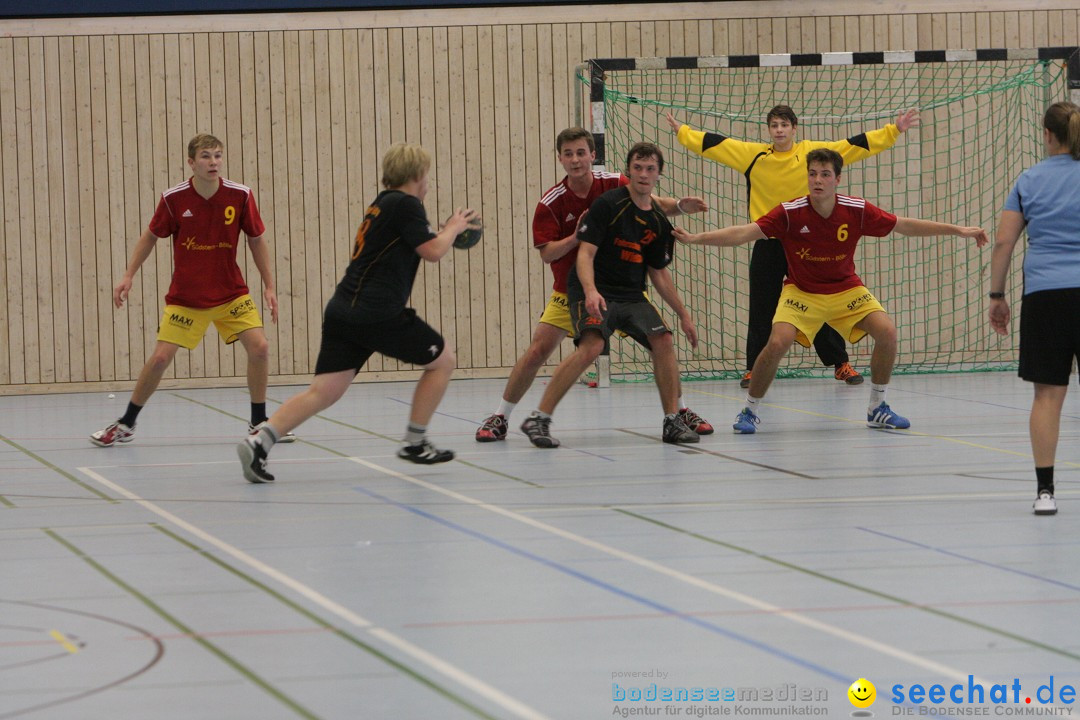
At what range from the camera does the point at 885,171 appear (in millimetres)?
13766

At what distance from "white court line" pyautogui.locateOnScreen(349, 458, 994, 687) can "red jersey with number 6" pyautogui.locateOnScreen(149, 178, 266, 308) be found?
2.65m

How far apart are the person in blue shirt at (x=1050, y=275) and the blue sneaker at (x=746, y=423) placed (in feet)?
9.83

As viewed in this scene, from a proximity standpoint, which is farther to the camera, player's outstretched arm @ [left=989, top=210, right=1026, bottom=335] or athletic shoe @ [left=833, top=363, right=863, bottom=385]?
athletic shoe @ [left=833, top=363, right=863, bottom=385]

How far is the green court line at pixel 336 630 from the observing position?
335 cm

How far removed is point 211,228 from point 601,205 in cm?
234

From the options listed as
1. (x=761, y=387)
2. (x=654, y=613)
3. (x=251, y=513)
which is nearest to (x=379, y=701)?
(x=654, y=613)

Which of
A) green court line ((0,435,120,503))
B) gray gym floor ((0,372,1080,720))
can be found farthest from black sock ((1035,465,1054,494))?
green court line ((0,435,120,503))

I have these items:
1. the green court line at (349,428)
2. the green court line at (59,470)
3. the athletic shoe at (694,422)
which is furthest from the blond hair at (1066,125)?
the green court line at (59,470)

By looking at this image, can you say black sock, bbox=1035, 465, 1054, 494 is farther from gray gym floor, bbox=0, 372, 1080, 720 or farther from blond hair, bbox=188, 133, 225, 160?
blond hair, bbox=188, 133, 225, 160

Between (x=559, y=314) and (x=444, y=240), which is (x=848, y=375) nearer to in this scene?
(x=559, y=314)

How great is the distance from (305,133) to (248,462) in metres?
6.91

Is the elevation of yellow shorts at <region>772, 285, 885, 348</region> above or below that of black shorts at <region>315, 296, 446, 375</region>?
above

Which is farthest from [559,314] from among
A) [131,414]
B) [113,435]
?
[113,435]

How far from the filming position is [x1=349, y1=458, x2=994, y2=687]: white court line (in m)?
3.58
